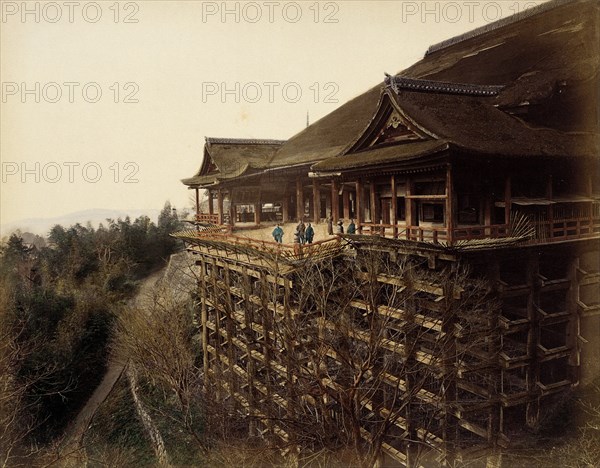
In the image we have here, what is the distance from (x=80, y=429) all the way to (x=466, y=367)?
66.5 ft

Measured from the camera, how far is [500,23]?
23500mm

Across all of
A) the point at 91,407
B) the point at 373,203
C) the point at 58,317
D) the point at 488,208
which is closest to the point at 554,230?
the point at 488,208

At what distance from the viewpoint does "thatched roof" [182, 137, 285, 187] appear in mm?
25344

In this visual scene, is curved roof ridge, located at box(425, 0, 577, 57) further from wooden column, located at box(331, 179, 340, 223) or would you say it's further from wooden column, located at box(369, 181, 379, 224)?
wooden column, located at box(369, 181, 379, 224)

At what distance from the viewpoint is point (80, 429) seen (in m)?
22.6

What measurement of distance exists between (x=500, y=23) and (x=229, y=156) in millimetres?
16744

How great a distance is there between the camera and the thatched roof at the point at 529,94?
12984 millimetres

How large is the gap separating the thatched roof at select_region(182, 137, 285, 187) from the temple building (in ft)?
25.9

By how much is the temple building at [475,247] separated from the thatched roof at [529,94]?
0.07 metres

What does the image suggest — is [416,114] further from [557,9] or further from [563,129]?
[557,9]

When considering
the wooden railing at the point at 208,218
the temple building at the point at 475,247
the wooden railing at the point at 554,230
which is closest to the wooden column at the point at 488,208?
the temple building at the point at 475,247

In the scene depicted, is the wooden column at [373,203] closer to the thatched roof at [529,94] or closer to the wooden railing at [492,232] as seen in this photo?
the wooden railing at [492,232]

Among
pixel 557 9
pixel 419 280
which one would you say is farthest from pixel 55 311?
pixel 557 9

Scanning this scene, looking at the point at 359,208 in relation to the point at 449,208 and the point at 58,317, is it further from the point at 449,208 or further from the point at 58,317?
the point at 58,317
